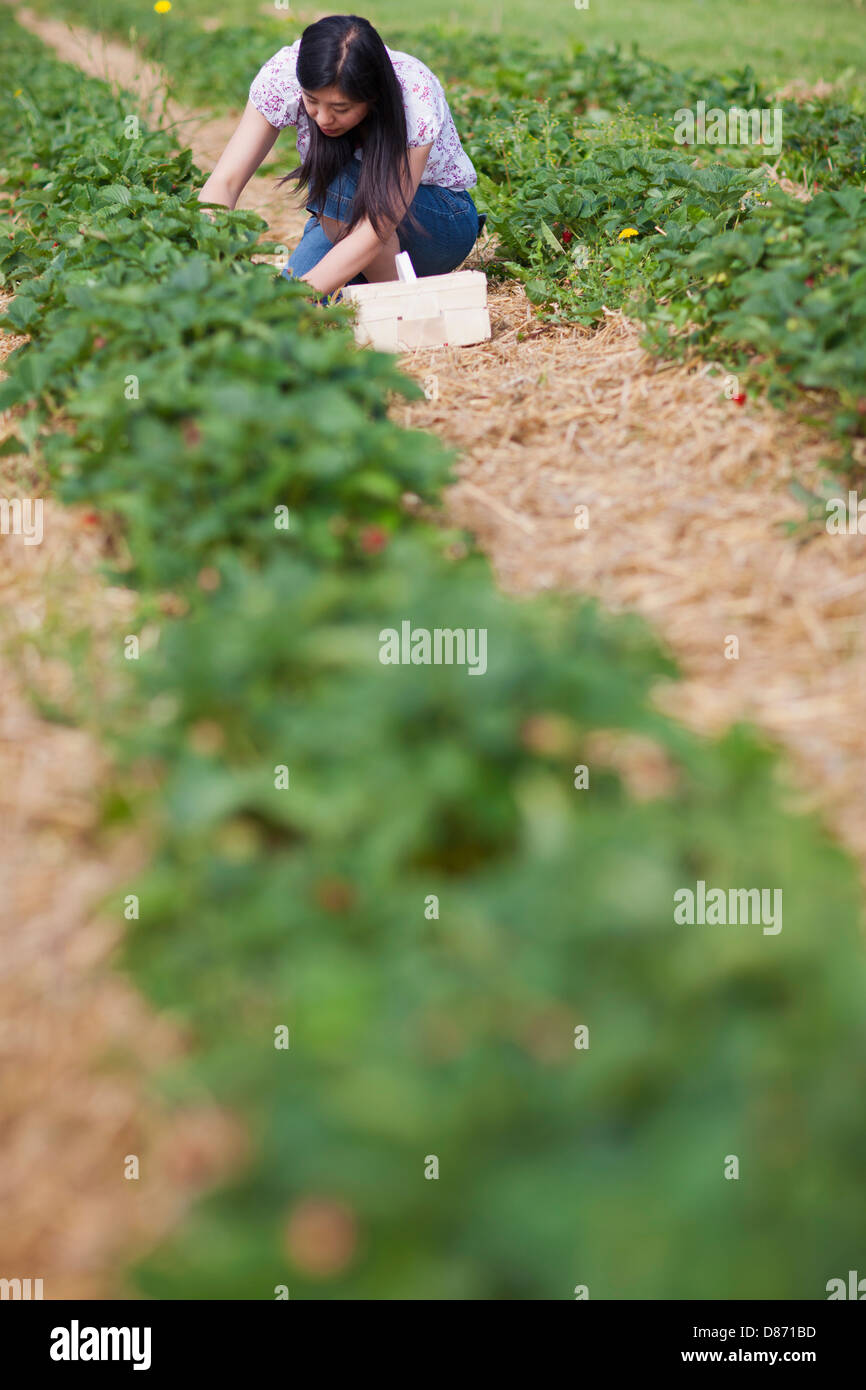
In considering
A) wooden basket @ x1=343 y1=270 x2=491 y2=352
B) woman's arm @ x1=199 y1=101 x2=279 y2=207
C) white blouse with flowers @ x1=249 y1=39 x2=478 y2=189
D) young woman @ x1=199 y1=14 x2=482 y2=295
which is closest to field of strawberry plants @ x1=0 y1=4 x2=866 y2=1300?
wooden basket @ x1=343 y1=270 x2=491 y2=352

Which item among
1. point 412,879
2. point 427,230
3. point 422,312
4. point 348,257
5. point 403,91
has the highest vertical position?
point 403,91

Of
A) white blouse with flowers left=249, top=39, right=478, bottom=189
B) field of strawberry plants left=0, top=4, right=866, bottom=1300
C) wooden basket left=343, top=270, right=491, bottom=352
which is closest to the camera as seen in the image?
field of strawberry plants left=0, top=4, right=866, bottom=1300

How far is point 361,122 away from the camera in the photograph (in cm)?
409

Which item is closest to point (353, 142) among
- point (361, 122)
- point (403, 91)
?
point (361, 122)

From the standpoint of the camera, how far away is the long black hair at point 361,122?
3682 mm

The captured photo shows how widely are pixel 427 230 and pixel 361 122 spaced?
58cm

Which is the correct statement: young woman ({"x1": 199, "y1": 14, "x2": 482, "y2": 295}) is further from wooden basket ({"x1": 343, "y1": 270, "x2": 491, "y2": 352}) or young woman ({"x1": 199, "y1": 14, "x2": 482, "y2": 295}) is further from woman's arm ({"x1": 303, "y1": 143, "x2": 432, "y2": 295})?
wooden basket ({"x1": 343, "y1": 270, "x2": 491, "y2": 352})

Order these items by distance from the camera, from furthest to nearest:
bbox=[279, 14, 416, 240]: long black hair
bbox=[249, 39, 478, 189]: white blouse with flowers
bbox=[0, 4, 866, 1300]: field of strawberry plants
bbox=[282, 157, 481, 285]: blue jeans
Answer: bbox=[282, 157, 481, 285]: blue jeans → bbox=[249, 39, 478, 189]: white blouse with flowers → bbox=[279, 14, 416, 240]: long black hair → bbox=[0, 4, 866, 1300]: field of strawberry plants

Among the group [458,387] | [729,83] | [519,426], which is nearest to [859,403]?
[519,426]

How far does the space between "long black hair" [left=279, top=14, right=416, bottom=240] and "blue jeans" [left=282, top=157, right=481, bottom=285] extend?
0.39 ft

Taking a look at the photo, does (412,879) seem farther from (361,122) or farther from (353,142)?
(353,142)

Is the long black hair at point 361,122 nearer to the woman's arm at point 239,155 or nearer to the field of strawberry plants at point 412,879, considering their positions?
the woman's arm at point 239,155

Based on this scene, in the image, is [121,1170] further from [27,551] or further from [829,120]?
[829,120]

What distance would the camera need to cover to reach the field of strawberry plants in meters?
1.18
